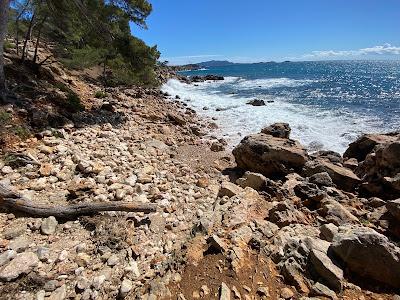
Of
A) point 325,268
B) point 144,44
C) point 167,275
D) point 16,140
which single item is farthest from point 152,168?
point 144,44

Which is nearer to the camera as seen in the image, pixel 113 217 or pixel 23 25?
pixel 113 217

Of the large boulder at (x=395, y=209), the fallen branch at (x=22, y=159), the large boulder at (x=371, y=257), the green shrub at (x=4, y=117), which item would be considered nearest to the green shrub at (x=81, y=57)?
the green shrub at (x=4, y=117)

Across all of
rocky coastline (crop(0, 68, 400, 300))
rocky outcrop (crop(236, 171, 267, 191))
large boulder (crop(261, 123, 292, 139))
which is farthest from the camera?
large boulder (crop(261, 123, 292, 139))

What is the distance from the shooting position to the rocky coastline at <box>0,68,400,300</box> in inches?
175

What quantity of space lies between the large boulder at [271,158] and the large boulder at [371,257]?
20.8 ft

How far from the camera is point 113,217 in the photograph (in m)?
6.13

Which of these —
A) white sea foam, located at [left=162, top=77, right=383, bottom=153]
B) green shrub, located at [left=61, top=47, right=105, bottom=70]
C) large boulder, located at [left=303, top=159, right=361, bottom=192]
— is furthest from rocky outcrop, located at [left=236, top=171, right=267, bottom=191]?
green shrub, located at [left=61, top=47, right=105, bottom=70]

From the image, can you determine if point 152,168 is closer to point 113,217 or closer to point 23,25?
point 113,217

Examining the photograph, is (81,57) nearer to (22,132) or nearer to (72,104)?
(72,104)

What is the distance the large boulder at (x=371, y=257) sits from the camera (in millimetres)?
4487

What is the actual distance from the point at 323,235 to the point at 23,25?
58.8 ft

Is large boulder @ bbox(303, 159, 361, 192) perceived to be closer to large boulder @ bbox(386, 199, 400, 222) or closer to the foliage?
large boulder @ bbox(386, 199, 400, 222)

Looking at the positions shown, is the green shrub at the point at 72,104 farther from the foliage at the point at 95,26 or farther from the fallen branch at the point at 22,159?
the fallen branch at the point at 22,159

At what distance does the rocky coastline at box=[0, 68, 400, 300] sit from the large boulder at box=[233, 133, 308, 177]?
40 millimetres
